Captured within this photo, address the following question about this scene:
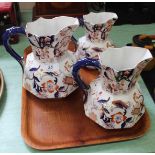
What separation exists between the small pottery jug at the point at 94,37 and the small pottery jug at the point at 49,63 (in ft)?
0.19

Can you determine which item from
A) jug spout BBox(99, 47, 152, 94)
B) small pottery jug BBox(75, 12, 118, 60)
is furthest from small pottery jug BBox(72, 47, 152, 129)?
small pottery jug BBox(75, 12, 118, 60)

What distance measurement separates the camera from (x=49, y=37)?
0.47 m

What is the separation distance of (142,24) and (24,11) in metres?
0.40

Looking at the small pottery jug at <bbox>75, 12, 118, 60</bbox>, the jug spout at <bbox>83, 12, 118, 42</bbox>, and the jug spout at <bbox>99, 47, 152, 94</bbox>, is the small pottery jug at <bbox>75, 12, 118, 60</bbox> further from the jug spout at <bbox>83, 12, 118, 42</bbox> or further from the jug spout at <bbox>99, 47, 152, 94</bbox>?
the jug spout at <bbox>99, 47, 152, 94</bbox>

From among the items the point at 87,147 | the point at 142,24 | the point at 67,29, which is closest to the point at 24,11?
the point at 142,24

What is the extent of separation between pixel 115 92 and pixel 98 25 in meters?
0.16

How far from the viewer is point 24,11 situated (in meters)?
0.93

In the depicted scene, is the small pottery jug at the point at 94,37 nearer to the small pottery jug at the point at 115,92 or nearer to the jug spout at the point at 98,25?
the jug spout at the point at 98,25

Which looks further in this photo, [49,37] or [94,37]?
[94,37]

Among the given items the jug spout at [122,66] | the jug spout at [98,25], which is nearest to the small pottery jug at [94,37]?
the jug spout at [98,25]

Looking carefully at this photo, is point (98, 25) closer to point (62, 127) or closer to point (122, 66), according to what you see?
point (122, 66)

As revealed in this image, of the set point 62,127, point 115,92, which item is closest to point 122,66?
point 115,92

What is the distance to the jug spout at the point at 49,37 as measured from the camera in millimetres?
478

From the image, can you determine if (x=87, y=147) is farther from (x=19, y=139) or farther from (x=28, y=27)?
(x=28, y=27)
